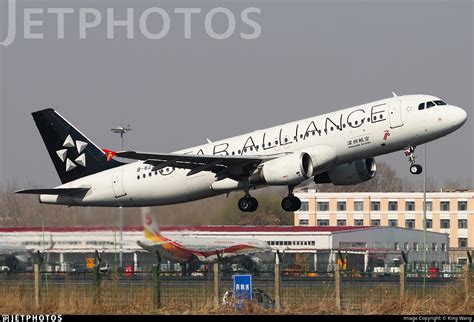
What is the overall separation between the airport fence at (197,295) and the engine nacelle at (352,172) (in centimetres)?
1496

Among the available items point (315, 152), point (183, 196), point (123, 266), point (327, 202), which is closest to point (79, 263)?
point (123, 266)

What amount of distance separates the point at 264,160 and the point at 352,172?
455 cm

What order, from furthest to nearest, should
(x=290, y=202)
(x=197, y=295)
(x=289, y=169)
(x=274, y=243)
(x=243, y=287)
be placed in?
(x=274, y=243)
(x=290, y=202)
(x=289, y=169)
(x=197, y=295)
(x=243, y=287)

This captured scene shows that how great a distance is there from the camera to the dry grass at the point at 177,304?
2723 centimetres

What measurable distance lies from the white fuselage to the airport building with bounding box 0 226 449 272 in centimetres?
274

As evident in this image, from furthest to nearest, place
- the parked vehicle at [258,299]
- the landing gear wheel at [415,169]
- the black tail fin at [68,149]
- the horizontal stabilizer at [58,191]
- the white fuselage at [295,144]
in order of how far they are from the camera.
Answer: the black tail fin at [68,149]
the horizontal stabilizer at [58,191]
the landing gear wheel at [415,169]
the white fuselage at [295,144]
the parked vehicle at [258,299]

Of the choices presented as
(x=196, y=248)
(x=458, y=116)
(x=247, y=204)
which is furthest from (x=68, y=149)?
(x=458, y=116)

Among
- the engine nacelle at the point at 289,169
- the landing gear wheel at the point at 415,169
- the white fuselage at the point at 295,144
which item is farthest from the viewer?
the engine nacelle at the point at 289,169

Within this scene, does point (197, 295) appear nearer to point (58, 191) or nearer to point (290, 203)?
point (290, 203)

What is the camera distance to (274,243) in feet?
197

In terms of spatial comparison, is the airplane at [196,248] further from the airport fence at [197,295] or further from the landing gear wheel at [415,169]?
the landing gear wheel at [415,169]

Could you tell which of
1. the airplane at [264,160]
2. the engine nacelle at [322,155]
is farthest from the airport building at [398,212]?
the engine nacelle at [322,155]

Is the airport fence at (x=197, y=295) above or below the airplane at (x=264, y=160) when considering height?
below

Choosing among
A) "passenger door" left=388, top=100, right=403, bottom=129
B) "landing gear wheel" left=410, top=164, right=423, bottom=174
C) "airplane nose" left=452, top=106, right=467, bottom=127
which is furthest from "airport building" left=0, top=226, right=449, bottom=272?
"airplane nose" left=452, top=106, right=467, bottom=127
